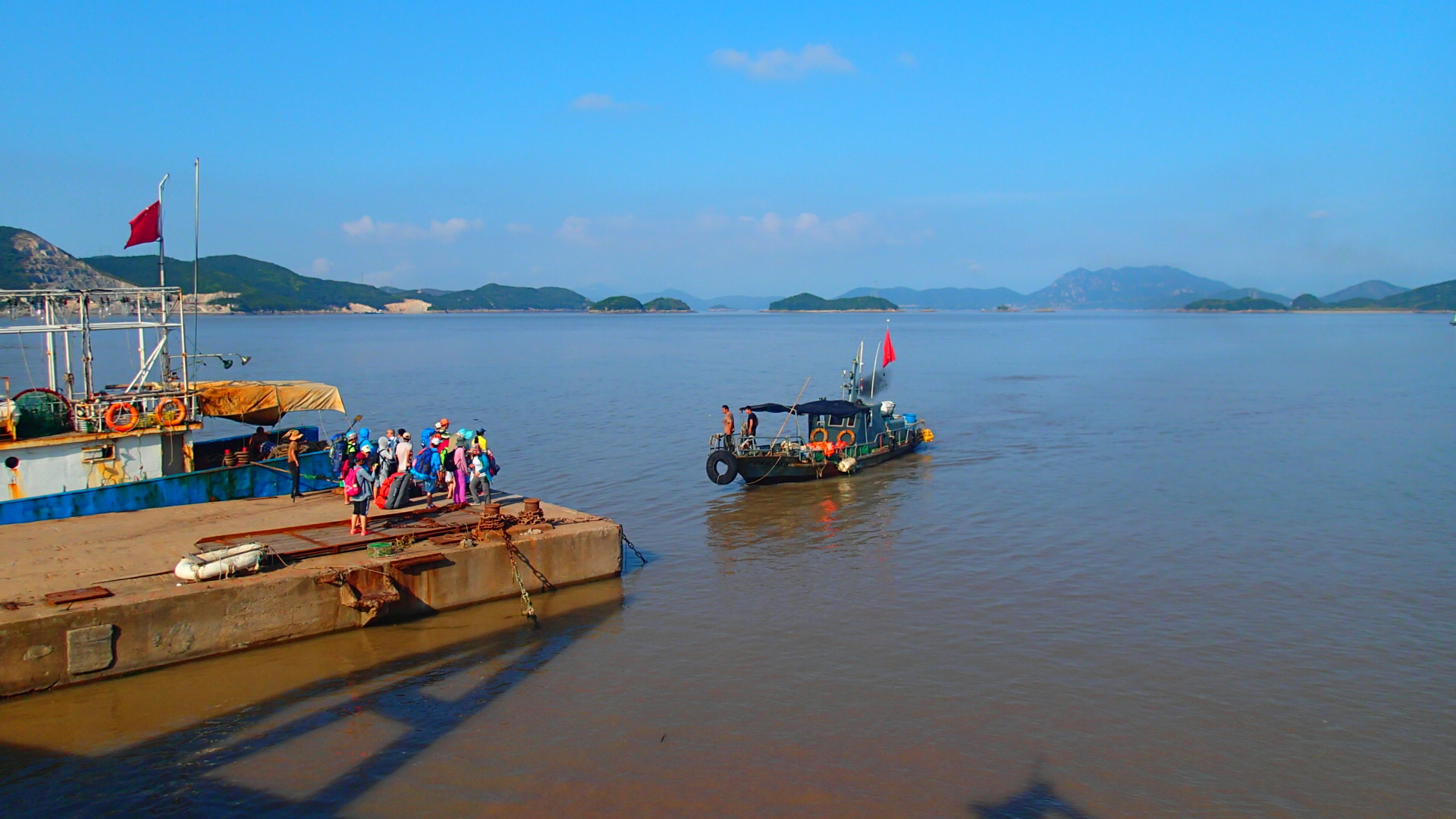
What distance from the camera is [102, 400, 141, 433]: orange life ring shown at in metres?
17.3

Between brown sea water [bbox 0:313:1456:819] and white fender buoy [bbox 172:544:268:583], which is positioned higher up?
white fender buoy [bbox 172:544:268:583]

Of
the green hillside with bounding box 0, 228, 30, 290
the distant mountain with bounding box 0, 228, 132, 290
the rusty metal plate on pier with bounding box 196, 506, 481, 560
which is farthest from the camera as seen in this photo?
the distant mountain with bounding box 0, 228, 132, 290

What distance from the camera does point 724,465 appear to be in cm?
2509

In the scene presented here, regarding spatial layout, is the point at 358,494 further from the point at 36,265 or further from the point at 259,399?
the point at 36,265

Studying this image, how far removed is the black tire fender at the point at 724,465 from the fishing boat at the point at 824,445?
0.8 inches

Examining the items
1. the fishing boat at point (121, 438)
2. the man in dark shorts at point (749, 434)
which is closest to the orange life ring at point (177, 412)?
the fishing boat at point (121, 438)

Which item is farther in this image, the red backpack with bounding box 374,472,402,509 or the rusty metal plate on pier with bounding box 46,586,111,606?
the red backpack with bounding box 374,472,402,509

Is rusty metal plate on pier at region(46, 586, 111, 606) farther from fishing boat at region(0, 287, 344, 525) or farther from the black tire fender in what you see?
the black tire fender

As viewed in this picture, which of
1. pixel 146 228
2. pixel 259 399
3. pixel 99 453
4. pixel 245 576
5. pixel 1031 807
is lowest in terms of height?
pixel 1031 807

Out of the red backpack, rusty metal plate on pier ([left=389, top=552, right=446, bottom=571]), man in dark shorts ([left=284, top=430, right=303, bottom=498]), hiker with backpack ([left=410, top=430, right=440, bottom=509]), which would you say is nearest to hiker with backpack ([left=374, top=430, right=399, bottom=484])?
the red backpack

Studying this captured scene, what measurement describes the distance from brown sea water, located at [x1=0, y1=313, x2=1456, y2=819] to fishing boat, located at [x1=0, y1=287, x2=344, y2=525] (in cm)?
662

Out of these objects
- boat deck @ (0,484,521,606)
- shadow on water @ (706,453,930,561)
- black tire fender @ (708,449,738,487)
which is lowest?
shadow on water @ (706,453,930,561)

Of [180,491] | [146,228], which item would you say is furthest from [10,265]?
[180,491]

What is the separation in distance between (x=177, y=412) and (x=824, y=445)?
16548mm
